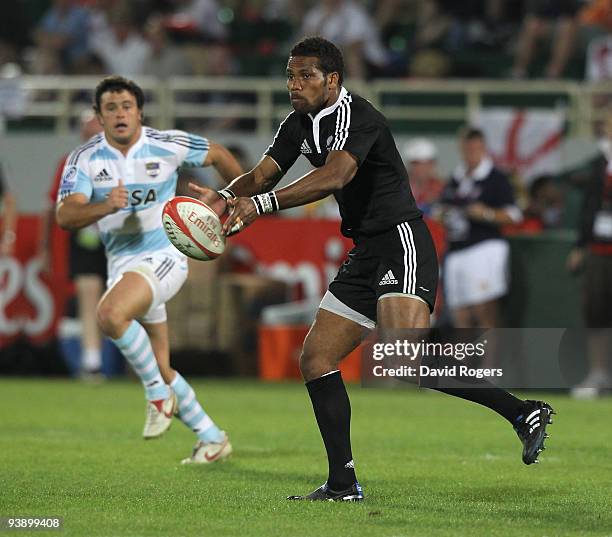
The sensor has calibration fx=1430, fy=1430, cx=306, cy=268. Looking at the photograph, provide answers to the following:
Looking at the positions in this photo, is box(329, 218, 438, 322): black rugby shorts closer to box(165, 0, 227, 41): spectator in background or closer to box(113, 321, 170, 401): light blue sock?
box(113, 321, 170, 401): light blue sock

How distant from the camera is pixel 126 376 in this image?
17266 millimetres

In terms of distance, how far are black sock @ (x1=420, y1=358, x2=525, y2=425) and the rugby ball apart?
1320 mm

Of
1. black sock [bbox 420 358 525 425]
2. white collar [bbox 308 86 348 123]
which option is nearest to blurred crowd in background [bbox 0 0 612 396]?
black sock [bbox 420 358 525 425]

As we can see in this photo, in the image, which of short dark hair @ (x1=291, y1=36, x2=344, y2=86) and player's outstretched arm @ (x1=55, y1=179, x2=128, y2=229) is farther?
player's outstretched arm @ (x1=55, y1=179, x2=128, y2=229)

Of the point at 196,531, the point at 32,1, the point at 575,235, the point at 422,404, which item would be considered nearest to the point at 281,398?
the point at 422,404

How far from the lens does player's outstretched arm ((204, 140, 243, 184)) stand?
9539 millimetres

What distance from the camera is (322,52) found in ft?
24.5

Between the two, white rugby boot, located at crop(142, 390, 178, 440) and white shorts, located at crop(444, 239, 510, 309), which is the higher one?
white shorts, located at crop(444, 239, 510, 309)

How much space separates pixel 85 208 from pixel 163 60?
11316 mm

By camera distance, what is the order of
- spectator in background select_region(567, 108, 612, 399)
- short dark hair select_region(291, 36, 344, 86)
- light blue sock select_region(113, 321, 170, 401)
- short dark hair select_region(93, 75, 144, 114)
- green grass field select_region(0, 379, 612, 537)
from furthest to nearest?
spectator in background select_region(567, 108, 612, 399) < short dark hair select_region(93, 75, 144, 114) < light blue sock select_region(113, 321, 170, 401) < short dark hair select_region(291, 36, 344, 86) < green grass field select_region(0, 379, 612, 537)

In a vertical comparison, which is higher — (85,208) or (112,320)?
(85,208)

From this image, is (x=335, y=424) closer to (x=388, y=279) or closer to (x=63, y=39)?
(x=388, y=279)

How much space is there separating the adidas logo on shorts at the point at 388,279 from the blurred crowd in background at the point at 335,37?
11525 millimetres

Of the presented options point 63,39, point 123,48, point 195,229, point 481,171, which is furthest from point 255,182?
point 63,39
